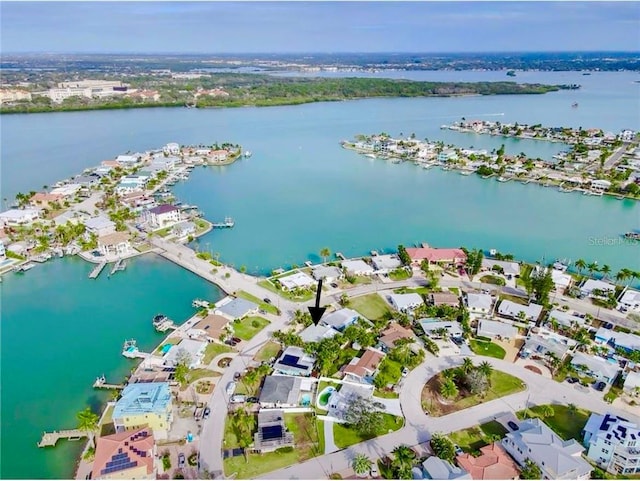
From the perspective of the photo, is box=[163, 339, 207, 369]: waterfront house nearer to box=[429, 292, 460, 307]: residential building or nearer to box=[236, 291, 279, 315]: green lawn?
box=[236, 291, 279, 315]: green lawn

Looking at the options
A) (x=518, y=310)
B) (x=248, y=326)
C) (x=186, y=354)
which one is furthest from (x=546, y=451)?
(x=186, y=354)

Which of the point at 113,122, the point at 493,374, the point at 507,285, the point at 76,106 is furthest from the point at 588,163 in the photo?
the point at 76,106

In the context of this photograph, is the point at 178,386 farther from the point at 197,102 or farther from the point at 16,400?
the point at 197,102

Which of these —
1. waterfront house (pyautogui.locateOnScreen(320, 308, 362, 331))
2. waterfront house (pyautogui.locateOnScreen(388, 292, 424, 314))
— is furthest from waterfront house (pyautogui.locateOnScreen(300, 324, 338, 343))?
waterfront house (pyautogui.locateOnScreen(388, 292, 424, 314))

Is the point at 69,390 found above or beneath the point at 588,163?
beneath

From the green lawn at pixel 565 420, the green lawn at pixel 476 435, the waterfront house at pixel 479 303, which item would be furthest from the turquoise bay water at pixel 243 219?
the green lawn at pixel 565 420

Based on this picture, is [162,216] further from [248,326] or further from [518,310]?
[518,310]
